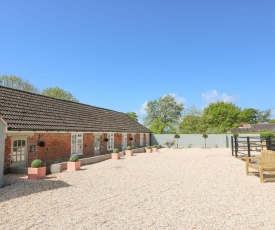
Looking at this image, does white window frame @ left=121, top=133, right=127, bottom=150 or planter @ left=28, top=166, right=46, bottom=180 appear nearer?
planter @ left=28, top=166, right=46, bottom=180

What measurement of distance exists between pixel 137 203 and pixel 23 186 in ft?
16.9

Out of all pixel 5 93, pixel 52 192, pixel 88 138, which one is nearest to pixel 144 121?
pixel 88 138

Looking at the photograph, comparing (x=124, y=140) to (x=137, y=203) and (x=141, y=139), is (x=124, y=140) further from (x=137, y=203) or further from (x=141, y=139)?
(x=137, y=203)

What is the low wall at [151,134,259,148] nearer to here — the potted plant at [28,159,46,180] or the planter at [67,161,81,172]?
the planter at [67,161,81,172]

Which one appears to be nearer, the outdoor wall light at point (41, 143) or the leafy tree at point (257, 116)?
the outdoor wall light at point (41, 143)

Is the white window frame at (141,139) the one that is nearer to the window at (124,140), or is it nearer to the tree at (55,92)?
the window at (124,140)

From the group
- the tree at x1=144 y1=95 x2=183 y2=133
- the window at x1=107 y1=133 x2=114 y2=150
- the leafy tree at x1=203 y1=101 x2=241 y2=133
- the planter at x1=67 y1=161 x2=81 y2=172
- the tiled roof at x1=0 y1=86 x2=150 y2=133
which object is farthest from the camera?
the leafy tree at x1=203 y1=101 x2=241 y2=133

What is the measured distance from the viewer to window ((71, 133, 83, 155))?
57.3 feet

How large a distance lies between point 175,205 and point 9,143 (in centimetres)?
979

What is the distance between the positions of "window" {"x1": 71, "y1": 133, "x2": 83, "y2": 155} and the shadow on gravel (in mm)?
6344

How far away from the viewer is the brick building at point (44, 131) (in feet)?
40.3

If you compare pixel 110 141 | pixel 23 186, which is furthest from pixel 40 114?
pixel 110 141

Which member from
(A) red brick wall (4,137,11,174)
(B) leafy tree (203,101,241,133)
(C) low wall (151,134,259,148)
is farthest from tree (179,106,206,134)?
(A) red brick wall (4,137,11,174)

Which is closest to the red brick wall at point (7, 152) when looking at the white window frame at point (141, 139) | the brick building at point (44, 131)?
the brick building at point (44, 131)
